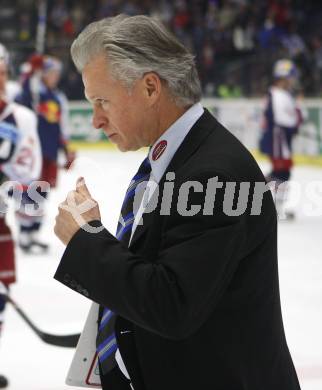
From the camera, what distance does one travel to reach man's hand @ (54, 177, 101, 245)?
1.19 m

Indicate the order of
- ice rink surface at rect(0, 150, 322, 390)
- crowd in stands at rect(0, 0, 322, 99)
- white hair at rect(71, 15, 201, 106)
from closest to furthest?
white hair at rect(71, 15, 201, 106) → ice rink surface at rect(0, 150, 322, 390) → crowd in stands at rect(0, 0, 322, 99)

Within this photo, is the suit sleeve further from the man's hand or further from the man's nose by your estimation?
the man's nose

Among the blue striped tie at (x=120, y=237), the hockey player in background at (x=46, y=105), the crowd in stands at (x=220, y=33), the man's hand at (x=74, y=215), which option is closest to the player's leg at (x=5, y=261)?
the blue striped tie at (x=120, y=237)

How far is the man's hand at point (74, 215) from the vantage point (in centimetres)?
119

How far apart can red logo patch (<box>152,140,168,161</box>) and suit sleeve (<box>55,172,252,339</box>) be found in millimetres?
120

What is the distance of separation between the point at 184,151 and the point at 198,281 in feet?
0.75

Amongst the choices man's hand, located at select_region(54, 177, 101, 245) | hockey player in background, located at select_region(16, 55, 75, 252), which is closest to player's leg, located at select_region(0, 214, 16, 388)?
man's hand, located at select_region(54, 177, 101, 245)

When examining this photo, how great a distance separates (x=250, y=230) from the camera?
1.17 metres

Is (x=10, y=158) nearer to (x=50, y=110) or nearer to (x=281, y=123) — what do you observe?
(x=50, y=110)

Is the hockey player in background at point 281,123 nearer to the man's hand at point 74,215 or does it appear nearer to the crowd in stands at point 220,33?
the crowd in stands at point 220,33

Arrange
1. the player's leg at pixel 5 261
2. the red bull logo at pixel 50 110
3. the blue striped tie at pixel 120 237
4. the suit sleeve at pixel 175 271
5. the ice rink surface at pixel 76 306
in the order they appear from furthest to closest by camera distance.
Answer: the red bull logo at pixel 50 110, the ice rink surface at pixel 76 306, the player's leg at pixel 5 261, the blue striped tie at pixel 120 237, the suit sleeve at pixel 175 271

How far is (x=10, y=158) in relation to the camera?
3.39 metres

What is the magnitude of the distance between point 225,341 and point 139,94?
420 mm

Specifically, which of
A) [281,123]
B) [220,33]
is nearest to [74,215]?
[281,123]
